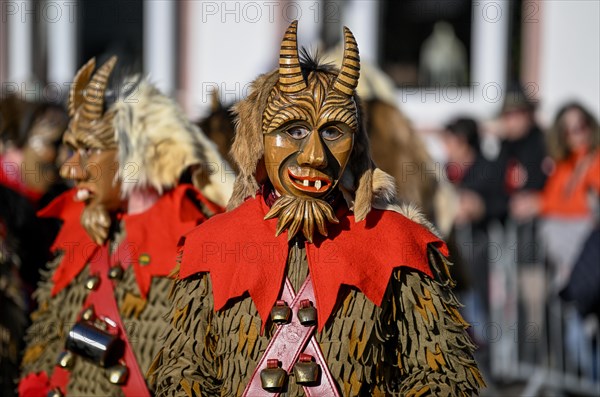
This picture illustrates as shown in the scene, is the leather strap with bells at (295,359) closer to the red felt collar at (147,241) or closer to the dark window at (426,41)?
the red felt collar at (147,241)

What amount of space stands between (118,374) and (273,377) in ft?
3.54

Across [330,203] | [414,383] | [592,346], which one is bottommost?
[592,346]

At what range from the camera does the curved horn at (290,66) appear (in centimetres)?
314

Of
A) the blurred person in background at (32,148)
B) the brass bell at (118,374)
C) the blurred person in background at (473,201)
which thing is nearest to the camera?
the brass bell at (118,374)

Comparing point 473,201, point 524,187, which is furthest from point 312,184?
point 473,201

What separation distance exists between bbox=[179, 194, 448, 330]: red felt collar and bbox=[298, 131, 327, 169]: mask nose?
0.78 ft

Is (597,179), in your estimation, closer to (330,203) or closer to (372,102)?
(372,102)

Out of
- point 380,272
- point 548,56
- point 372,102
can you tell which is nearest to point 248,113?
point 380,272

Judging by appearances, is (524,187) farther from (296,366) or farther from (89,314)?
(296,366)

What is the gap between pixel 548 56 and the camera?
11492mm

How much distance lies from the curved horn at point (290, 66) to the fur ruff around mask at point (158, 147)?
1.18m

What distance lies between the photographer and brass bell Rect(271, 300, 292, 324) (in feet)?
10.4

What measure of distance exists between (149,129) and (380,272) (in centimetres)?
148

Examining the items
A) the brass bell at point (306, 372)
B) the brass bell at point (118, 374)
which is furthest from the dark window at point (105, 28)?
the brass bell at point (306, 372)
